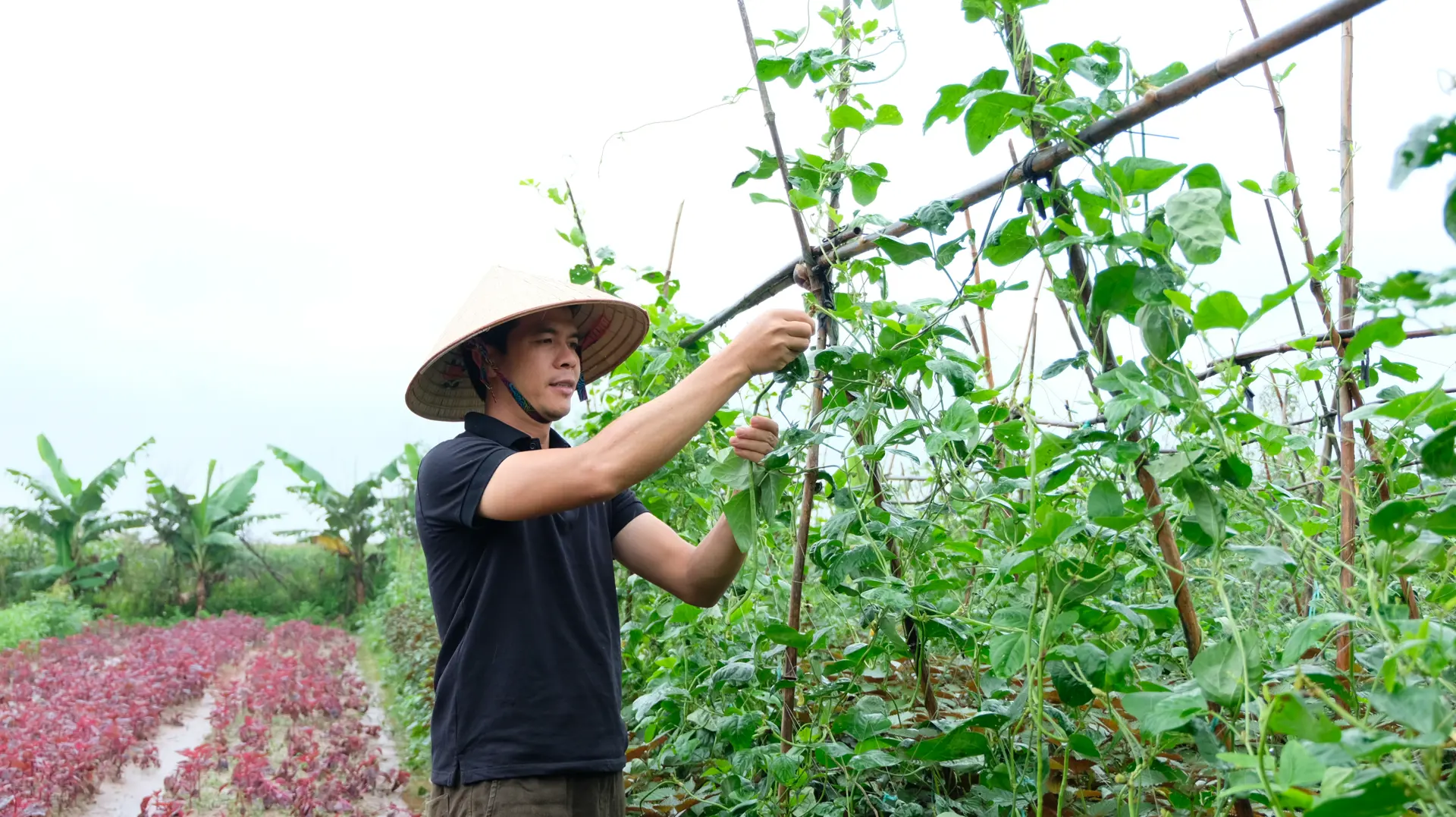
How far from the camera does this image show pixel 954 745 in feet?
3.81

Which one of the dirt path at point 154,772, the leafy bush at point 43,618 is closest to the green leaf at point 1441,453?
the dirt path at point 154,772

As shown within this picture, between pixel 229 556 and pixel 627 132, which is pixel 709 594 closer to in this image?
pixel 627 132

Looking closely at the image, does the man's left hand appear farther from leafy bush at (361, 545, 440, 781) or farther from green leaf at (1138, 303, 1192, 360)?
leafy bush at (361, 545, 440, 781)

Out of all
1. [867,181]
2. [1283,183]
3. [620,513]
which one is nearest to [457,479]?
[620,513]

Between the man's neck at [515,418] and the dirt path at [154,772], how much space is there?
2973 mm

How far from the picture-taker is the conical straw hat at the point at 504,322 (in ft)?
5.16

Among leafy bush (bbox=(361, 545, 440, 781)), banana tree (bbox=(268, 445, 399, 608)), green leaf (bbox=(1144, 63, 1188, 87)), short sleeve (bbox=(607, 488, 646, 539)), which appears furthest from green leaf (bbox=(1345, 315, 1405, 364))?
banana tree (bbox=(268, 445, 399, 608))

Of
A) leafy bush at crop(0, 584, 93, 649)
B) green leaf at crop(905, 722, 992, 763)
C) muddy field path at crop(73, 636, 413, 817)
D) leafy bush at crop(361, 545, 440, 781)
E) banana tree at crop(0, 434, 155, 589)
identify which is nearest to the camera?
green leaf at crop(905, 722, 992, 763)

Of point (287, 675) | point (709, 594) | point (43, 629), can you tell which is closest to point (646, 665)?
point (709, 594)

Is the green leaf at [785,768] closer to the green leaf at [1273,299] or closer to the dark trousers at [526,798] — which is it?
the dark trousers at [526,798]

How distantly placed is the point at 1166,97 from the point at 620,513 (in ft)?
3.61

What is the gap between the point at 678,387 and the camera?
1292 millimetres

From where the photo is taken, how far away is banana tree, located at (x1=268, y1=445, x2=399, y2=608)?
12.4 metres

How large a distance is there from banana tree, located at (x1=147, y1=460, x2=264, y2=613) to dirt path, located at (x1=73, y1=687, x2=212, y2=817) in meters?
6.59
